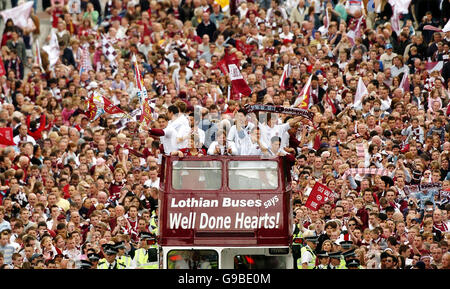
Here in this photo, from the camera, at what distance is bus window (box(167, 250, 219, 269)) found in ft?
68.7

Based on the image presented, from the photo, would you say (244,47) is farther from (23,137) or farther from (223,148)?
(223,148)

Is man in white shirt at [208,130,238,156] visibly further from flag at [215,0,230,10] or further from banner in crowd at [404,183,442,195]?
flag at [215,0,230,10]

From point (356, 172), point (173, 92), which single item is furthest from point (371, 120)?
point (173, 92)

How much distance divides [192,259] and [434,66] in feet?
38.1

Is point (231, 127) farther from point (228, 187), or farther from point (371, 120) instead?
point (371, 120)

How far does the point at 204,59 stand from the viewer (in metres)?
32.8

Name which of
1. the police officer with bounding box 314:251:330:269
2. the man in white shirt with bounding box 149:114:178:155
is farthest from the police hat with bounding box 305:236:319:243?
the man in white shirt with bounding box 149:114:178:155

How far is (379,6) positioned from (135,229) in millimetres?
10996

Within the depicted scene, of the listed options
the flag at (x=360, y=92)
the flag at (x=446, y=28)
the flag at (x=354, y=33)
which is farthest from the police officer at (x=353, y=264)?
the flag at (x=354, y=33)

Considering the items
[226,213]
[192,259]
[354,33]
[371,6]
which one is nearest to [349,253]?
[226,213]

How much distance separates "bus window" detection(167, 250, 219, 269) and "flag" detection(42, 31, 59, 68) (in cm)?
1441

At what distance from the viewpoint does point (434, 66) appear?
30672 millimetres

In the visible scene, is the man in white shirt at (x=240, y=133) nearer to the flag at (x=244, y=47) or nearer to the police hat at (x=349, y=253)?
the police hat at (x=349, y=253)

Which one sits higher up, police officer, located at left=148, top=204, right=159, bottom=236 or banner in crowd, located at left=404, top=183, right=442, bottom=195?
Answer: banner in crowd, located at left=404, top=183, right=442, bottom=195
